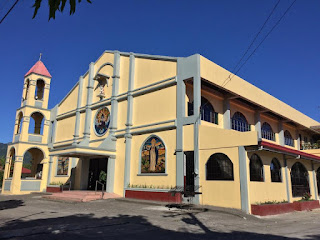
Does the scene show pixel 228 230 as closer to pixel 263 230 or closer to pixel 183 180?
pixel 263 230

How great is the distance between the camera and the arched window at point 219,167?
13.4m

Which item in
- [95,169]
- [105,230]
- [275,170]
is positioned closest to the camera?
[105,230]

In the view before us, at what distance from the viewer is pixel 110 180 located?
762 inches

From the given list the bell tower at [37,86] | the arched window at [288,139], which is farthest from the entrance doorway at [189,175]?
the bell tower at [37,86]

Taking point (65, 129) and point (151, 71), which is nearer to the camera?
point (151, 71)

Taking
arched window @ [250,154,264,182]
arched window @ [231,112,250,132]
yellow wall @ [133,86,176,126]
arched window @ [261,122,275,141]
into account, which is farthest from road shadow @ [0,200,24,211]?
arched window @ [261,122,275,141]

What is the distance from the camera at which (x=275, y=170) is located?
49.6 feet

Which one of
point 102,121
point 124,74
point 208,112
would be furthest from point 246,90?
point 102,121

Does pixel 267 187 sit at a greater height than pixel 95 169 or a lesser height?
lesser

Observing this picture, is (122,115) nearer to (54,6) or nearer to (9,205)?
(9,205)

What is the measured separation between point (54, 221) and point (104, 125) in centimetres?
1227

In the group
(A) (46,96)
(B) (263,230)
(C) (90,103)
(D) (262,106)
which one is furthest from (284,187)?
(A) (46,96)

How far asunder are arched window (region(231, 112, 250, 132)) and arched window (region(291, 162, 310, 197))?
15.7ft

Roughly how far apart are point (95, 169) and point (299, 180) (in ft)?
48.2
